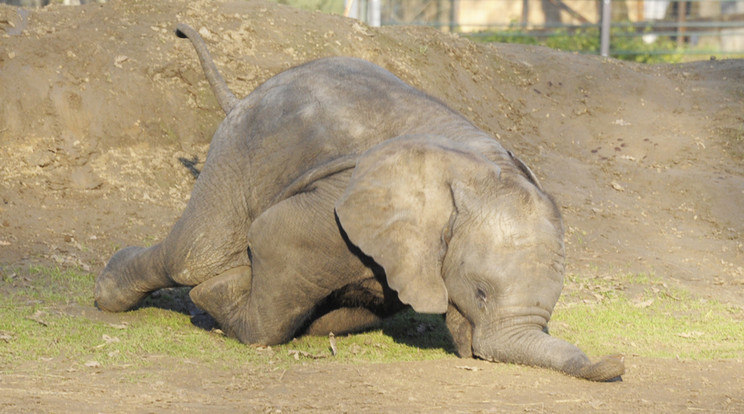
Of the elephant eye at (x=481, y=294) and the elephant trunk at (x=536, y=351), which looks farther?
the elephant eye at (x=481, y=294)

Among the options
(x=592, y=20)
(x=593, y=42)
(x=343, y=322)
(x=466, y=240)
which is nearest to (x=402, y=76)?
(x=343, y=322)

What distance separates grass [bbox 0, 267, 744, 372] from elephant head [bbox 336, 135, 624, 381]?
0.78 metres

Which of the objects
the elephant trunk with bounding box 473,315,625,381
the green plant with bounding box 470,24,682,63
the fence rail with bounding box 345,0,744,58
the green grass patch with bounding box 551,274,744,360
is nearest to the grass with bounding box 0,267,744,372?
the green grass patch with bounding box 551,274,744,360

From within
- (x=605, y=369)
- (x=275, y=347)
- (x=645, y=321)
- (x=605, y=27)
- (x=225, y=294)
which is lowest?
(x=645, y=321)

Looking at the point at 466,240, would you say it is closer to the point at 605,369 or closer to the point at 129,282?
the point at 605,369

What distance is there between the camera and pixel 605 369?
5098 mm

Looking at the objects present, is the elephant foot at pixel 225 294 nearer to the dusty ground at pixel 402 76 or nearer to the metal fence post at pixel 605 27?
the dusty ground at pixel 402 76

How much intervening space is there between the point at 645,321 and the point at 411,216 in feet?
10.5

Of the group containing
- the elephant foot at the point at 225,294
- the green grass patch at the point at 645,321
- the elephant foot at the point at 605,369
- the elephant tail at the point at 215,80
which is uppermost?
the elephant tail at the point at 215,80

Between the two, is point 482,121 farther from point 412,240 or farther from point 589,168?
point 412,240

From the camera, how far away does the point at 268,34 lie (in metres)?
12.4

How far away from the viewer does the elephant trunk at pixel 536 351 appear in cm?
514

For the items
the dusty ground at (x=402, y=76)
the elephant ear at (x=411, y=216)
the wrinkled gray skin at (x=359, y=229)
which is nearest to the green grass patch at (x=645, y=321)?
the dusty ground at (x=402, y=76)

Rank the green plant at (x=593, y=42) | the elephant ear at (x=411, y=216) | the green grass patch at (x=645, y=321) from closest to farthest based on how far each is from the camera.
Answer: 1. the elephant ear at (x=411, y=216)
2. the green grass patch at (x=645, y=321)
3. the green plant at (x=593, y=42)
